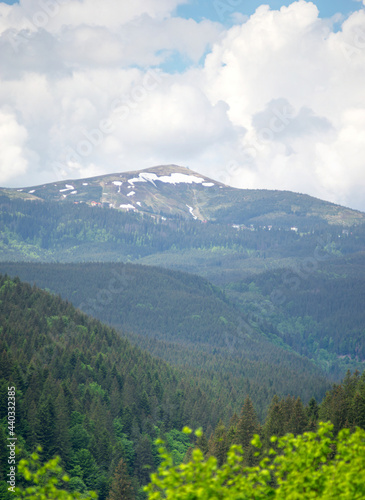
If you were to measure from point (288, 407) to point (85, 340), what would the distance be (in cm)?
6263

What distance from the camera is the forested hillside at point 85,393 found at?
8012 centimetres

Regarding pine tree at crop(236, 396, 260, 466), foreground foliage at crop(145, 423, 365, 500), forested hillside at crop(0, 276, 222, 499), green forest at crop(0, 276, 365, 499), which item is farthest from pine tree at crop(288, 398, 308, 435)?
foreground foliage at crop(145, 423, 365, 500)

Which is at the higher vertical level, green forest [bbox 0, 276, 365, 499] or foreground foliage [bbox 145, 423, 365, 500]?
foreground foliage [bbox 145, 423, 365, 500]

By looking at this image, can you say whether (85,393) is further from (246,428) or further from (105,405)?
(246,428)

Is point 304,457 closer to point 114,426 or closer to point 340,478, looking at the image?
point 340,478

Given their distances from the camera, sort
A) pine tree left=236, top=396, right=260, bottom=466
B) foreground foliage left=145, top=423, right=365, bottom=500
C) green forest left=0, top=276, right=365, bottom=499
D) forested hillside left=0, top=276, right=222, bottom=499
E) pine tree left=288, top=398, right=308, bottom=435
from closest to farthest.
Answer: foreground foliage left=145, top=423, right=365, bottom=500 < pine tree left=288, top=398, right=308, bottom=435 < pine tree left=236, top=396, right=260, bottom=466 < green forest left=0, top=276, right=365, bottom=499 < forested hillside left=0, top=276, right=222, bottom=499

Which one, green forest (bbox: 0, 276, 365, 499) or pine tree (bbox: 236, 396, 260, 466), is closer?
pine tree (bbox: 236, 396, 260, 466)

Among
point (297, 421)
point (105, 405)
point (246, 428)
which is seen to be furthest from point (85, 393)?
point (297, 421)

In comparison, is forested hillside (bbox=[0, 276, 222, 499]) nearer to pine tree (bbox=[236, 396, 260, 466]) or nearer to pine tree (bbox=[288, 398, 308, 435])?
pine tree (bbox=[236, 396, 260, 466])

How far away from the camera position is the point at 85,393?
10262 centimetres

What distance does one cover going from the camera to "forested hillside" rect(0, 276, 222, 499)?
80.1 metres

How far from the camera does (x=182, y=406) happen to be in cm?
11362

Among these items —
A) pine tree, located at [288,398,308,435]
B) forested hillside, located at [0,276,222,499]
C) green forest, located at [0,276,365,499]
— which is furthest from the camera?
forested hillside, located at [0,276,222,499]

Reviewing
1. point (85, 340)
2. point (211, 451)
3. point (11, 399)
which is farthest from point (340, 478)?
point (85, 340)
